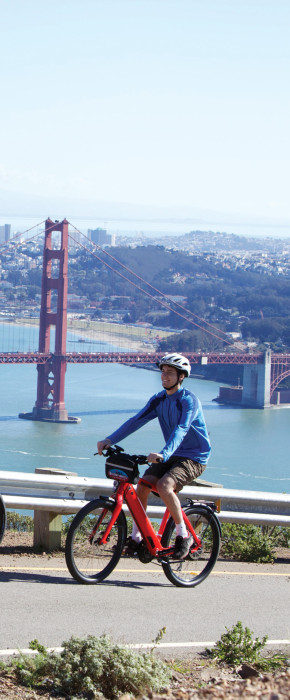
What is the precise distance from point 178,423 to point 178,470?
0.21 m

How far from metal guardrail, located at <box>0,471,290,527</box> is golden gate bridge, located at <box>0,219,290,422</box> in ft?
173

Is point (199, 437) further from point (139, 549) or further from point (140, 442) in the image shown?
point (140, 442)

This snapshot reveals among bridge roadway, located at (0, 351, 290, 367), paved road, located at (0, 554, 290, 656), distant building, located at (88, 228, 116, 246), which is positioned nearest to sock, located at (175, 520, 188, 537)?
paved road, located at (0, 554, 290, 656)

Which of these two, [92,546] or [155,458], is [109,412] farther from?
[155,458]

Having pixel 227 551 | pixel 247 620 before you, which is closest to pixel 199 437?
pixel 247 620

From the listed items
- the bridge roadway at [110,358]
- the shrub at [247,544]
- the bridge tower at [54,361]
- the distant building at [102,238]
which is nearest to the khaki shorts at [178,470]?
the shrub at [247,544]

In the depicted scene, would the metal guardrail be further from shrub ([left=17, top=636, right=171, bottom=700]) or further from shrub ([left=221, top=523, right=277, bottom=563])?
shrub ([left=17, top=636, right=171, bottom=700])

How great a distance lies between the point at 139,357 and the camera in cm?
6188

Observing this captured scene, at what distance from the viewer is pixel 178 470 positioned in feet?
15.0

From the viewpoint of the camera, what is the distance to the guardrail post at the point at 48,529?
527 centimetres

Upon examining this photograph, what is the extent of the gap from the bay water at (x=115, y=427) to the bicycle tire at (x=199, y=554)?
125 ft

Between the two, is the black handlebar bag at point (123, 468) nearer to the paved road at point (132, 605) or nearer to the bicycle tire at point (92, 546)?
the bicycle tire at point (92, 546)

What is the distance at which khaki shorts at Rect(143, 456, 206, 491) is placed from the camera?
4.57 meters

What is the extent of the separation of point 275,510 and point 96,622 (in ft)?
5.88
